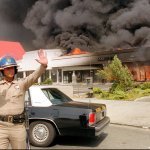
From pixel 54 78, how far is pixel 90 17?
20.7m

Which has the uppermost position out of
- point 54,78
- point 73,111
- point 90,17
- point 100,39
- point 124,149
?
point 90,17

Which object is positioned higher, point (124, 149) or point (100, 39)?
point (100, 39)

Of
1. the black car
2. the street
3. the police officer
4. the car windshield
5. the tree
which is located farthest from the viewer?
the tree

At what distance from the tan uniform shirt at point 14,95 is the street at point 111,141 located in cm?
327

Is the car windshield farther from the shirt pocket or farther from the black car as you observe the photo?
the shirt pocket

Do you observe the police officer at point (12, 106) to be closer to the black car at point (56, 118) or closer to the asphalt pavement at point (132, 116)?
the black car at point (56, 118)

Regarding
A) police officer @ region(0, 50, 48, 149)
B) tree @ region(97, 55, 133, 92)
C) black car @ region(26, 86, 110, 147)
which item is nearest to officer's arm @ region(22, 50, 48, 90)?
police officer @ region(0, 50, 48, 149)

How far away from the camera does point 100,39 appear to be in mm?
80812

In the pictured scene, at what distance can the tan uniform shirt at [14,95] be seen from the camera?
461 cm

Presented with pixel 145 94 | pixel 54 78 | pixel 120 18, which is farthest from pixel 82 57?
pixel 145 94

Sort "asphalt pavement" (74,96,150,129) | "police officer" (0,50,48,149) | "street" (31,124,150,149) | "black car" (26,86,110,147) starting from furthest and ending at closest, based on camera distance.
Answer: "asphalt pavement" (74,96,150,129), "street" (31,124,150,149), "black car" (26,86,110,147), "police officer" (0,50,48,149)

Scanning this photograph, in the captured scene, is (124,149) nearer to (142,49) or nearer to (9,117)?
(9,117)

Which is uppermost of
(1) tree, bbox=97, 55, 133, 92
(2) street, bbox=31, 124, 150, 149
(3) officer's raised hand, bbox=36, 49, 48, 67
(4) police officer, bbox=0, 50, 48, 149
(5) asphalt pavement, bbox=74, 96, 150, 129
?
(1) tree, bbox=97, 55, 133, 92

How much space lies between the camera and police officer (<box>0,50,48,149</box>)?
4.58m
